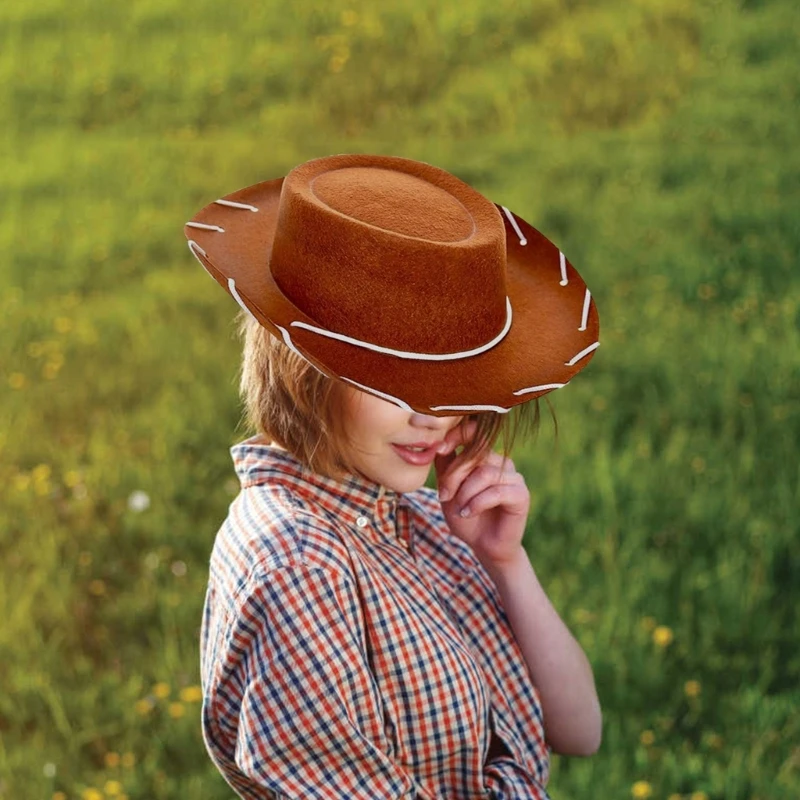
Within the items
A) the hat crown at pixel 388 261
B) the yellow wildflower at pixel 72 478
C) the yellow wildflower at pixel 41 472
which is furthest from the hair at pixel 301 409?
the yellow wildflower at pixel 41 472

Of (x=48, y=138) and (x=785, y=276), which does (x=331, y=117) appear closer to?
(x=48, y=138)

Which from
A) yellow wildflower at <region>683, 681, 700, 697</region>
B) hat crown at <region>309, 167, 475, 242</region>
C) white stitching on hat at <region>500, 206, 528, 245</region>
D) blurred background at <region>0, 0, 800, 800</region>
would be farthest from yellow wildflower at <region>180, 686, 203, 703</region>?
hat crown at <region>309, 167, 475, 242</region>

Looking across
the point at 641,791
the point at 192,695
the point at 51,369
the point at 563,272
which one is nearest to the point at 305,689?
the point at 563,272

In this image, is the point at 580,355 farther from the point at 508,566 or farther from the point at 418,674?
the point at 418,674

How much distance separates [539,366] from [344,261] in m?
0.37

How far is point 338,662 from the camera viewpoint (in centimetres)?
185

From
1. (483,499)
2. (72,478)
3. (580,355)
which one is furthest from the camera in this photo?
(72,478)

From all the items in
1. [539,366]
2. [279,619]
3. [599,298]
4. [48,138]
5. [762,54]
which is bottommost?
[48,138]

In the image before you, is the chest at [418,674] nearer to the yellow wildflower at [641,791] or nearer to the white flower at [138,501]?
the yellow wildflower at [641,791]

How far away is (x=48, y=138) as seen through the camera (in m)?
7.66

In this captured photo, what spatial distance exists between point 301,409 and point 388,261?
12.2 inches

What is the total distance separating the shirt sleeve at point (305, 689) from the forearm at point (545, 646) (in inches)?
18.5

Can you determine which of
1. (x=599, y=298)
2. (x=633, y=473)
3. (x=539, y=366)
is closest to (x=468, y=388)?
(x=539, y=366)

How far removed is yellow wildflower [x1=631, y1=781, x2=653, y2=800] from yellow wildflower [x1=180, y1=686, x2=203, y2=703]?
3.75 feet
